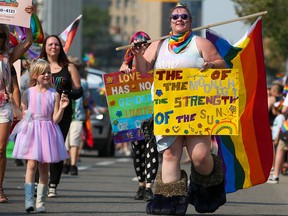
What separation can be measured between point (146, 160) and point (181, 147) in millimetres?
1985

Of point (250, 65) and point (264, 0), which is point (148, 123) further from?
point (264, 0)

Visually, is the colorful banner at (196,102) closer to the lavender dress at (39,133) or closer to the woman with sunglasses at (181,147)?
the woman with sunglasses at (181,147)

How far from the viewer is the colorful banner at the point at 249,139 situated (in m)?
11.3

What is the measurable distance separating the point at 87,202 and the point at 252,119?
6.78 feet

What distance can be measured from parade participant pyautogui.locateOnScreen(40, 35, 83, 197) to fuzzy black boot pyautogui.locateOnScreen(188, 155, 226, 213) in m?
2.45

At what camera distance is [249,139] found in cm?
1140

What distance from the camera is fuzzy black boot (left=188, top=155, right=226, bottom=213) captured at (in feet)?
35.2

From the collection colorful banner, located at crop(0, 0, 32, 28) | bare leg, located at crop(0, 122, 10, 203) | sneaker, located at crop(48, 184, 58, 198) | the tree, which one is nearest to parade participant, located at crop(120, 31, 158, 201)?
sneaker, located at crop(48, 184, 58, 198)

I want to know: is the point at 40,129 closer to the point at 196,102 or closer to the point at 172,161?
the point at 172,161

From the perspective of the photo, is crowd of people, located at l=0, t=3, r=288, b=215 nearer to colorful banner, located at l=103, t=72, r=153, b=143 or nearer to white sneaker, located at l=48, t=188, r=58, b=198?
colorful banner, located at l=103, t=72, r=153, b=143

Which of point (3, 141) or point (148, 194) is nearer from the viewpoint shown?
point (3, 141)

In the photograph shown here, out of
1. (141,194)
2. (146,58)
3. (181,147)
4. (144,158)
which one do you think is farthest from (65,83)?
(181,147)

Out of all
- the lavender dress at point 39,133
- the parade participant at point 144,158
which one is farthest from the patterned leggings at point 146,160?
the lavender dress at point 39,133

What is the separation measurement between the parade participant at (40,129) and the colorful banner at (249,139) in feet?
4.96
